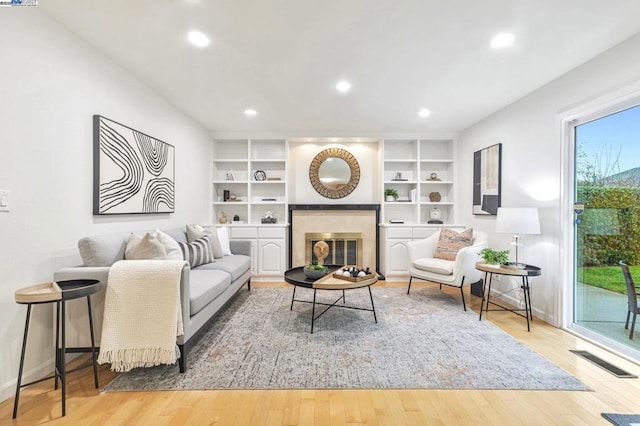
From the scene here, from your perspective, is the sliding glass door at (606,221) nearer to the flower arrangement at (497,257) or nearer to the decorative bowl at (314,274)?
the flower arrangement at (497,257)

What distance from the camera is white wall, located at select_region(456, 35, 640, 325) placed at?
94.0 inches

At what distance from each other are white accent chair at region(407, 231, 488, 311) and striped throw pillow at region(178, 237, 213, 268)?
103 inches

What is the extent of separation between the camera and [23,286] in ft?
6.15

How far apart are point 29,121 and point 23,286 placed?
42.2 inches

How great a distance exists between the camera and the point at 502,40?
224cm

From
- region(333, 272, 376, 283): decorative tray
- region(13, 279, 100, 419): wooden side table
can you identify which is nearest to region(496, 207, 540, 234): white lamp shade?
region(333, 272, 376, 283): decorative tray

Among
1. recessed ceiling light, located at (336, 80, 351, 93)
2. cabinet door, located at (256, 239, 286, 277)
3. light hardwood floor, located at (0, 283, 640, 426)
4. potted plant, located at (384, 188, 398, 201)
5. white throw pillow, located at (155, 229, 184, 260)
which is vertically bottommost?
light hardwood floor, located at (0, 283, 640, 426)

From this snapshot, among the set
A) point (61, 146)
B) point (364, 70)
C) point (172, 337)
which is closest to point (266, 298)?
point (172, 337)

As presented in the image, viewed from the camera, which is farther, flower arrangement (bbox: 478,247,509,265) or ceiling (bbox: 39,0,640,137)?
flower arrangement (bbox: 478,247,509,265)

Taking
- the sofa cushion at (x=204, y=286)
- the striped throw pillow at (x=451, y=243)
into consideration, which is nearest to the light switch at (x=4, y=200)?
the sofa cushion at (x=204, y=286)

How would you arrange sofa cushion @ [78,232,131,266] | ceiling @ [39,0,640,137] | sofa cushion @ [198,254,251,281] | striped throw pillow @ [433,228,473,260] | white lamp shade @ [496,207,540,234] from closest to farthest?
ceiling @ [39,0,640,137] < sofa cushion @ [78,232,131,266] < white lamp shade @ [496,207,540,234] < sofa cushion @ [198,254,251,281] < striped throw pillow @ [433,228,473,260]

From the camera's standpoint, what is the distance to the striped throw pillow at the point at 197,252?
123 inches

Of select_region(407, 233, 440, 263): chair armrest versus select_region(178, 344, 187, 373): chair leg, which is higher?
select_region(407, 233, 440, 263): chair armrest

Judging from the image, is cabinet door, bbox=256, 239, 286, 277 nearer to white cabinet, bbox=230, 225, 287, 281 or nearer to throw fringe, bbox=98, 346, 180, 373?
white cabinet, bbox=230, 225, 287, 281
